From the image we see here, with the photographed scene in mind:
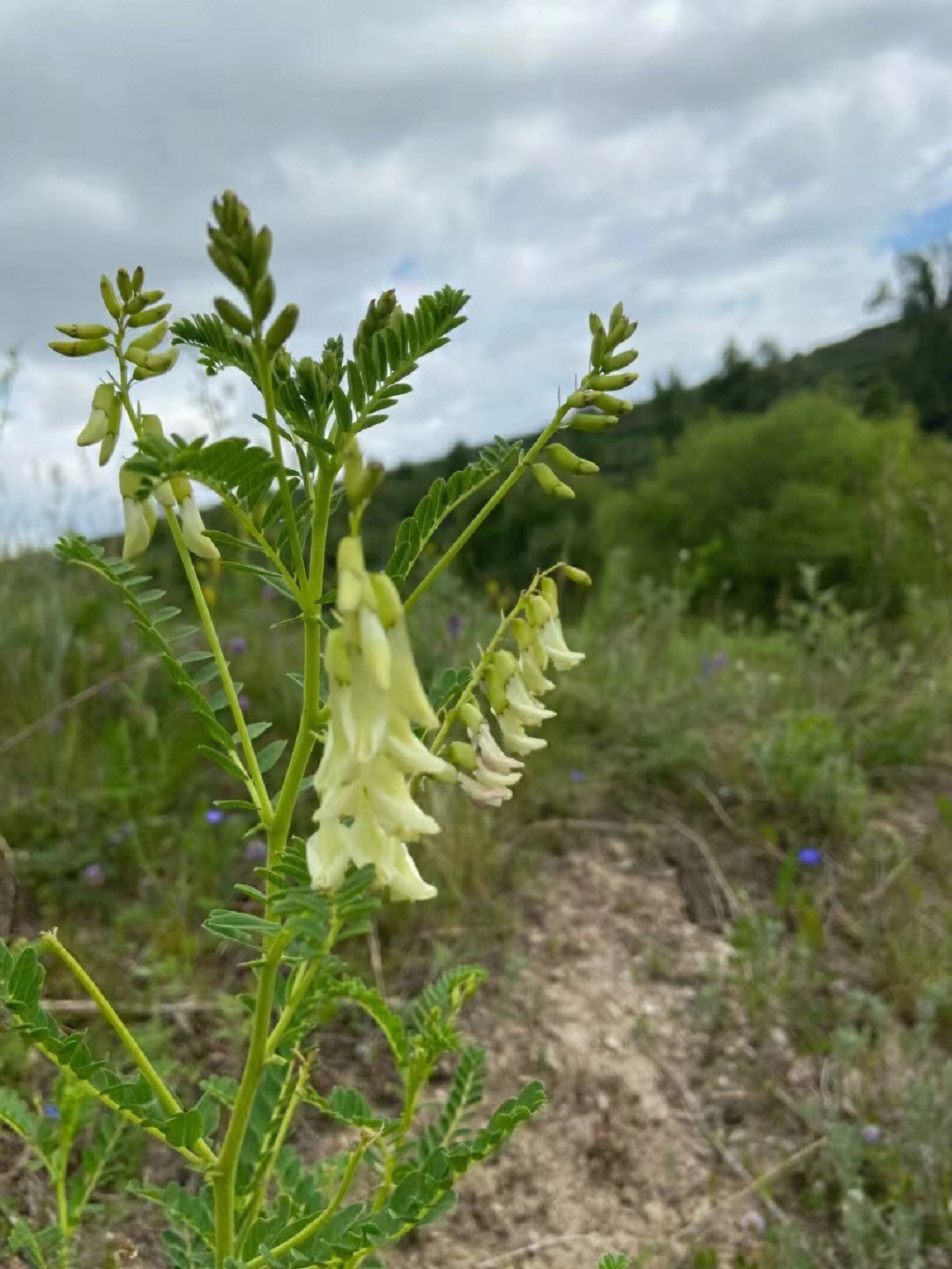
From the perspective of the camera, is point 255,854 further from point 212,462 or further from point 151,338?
point 212,462

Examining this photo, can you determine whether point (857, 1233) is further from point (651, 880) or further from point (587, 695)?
point (587, 695)

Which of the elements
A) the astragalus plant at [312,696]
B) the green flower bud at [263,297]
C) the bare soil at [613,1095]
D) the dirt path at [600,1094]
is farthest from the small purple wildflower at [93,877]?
the green flower bud at [263,297]

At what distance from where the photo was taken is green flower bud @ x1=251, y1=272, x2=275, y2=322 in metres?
0.69

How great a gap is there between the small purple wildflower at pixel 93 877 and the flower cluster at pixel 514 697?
166 cm

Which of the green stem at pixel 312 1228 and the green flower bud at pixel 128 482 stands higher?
the green flower bud at pixel 128 482

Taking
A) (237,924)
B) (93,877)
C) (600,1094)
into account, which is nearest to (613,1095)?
(600,1094)

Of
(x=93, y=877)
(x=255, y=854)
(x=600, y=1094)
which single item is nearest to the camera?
(x=600, y=1094)

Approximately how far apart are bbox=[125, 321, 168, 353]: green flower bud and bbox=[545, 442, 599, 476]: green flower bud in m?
0.36

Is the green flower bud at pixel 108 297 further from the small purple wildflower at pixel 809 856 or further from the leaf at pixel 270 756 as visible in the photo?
the small purple wildflower at pixel 809 856

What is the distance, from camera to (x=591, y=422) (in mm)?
996

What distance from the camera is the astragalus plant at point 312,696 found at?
778 mm

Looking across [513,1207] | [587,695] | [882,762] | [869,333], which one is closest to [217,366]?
[513,1207]

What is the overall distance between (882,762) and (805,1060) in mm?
1671

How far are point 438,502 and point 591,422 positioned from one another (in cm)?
16
